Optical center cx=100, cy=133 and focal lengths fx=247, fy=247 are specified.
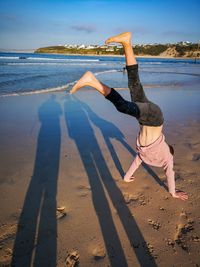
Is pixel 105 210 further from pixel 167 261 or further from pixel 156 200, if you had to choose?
pixel 167 261

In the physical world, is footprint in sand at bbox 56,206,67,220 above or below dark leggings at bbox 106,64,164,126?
below

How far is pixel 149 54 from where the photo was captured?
122125 millimetres

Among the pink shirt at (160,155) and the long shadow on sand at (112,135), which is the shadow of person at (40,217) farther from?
the pink shirt at (160,155)

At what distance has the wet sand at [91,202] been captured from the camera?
2661 millimetres

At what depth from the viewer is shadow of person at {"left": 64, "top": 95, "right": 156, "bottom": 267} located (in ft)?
8.73

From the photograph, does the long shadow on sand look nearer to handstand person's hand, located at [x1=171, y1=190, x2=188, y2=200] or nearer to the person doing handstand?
handstand person's hand, located at [x1=171, y1=190, x2=188, y2=200]

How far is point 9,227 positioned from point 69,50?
133 meters

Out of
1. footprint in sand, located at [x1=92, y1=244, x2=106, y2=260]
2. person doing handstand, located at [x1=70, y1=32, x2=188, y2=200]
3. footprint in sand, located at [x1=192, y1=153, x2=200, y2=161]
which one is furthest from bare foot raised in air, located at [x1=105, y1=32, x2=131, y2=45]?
footprint in sand, located at [x1=192, y1=153, x2=200, y2=161]

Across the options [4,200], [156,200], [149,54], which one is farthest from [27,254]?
[149,54]

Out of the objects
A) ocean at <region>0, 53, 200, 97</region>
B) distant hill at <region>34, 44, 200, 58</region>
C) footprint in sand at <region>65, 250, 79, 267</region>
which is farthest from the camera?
distant hill at <region>34, 44, 200, 58</region>

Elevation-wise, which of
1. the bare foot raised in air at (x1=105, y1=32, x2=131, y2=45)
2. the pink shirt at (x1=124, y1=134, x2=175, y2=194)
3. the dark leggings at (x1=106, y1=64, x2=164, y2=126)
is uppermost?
the bare foot raised in air at (x1=105, y1=32, x2=131, y2=45)

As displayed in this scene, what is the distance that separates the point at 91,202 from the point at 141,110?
4.90ft

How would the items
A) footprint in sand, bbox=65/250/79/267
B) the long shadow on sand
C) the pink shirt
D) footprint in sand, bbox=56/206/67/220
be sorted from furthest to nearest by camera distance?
1. the long shadow on sand
2. the pink shirt
3. footprint in sand, bbox=56/206/67/220
4. footprint in sand, bbox=65/250/79/267

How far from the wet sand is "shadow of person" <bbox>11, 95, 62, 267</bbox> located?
11 millimetres
